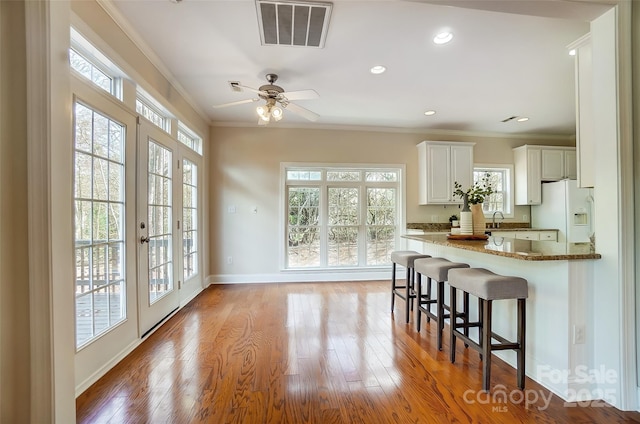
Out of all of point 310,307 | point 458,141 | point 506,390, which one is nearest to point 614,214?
point 506,390

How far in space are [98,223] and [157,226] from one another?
875 millimetres

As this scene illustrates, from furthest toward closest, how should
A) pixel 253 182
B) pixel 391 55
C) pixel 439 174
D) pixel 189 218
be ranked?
pixel 439 174
pixel 253 182
pixel 189 218
pixel 391 55

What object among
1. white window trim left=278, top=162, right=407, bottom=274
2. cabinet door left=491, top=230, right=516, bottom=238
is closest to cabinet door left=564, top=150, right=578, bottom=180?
cabinet door left=491, top=230, right=516, bottom=238

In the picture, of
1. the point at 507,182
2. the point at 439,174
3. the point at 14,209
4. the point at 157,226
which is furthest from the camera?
the point at 507,182

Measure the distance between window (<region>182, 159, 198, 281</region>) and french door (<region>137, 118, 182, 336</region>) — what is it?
0.28 m

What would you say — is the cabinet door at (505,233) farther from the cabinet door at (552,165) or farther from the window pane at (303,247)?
the window pane at (303,247)

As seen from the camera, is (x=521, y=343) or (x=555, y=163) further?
(x=555, y=163)

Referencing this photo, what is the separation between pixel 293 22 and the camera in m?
2.13

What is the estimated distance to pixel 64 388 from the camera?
1.25 meters

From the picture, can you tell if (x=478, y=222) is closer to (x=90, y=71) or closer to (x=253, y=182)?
(x=253, y=182)

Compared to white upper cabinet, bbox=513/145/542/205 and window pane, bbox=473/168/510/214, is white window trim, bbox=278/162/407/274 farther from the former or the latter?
white upper cabinet, bbox=513/145/542/205

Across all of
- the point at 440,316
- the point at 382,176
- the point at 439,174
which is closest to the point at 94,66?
the point at 440,316

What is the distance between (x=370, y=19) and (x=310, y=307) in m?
2.95

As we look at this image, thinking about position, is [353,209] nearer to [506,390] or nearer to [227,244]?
[227,244]
